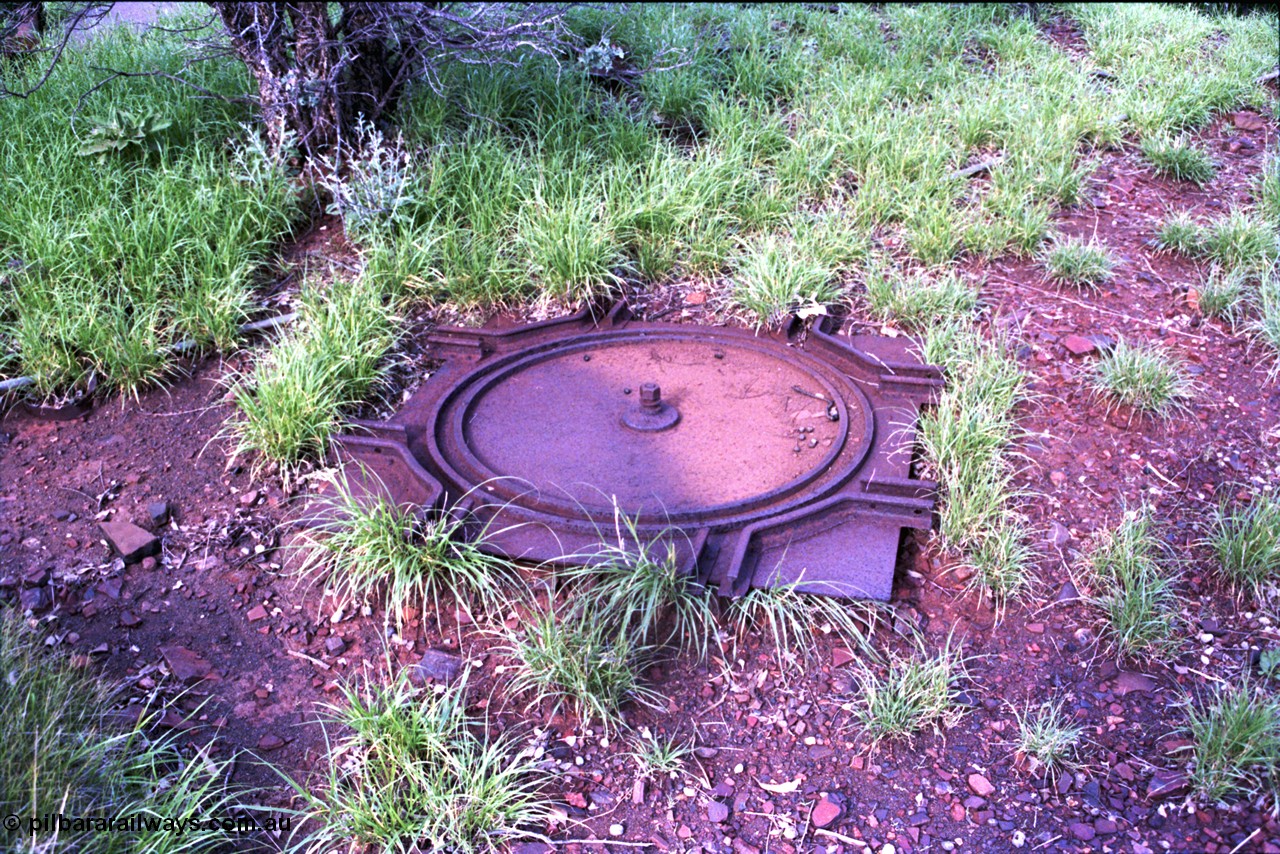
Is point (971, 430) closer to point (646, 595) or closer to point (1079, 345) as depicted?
point (1079, 345)

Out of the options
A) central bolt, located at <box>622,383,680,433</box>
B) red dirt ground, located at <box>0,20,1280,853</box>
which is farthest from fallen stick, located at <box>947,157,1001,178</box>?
central bolt, located at <box>622,383,680,433</box>

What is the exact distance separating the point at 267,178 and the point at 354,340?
47.4 inches

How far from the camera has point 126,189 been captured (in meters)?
4.10

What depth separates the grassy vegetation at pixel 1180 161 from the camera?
4.53 m

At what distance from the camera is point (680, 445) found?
3.00 m

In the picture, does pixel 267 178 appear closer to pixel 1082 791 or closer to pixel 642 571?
pixel 642 571

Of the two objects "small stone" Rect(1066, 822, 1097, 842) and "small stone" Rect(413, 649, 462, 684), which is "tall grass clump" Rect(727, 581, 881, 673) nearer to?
"small stone" Rect(1066, 822, 1097, 842)

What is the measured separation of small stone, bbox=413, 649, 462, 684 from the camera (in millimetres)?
2469

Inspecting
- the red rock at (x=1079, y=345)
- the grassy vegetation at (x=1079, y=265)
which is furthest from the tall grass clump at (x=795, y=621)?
the grassy vegetation at (x=1079, y=265)

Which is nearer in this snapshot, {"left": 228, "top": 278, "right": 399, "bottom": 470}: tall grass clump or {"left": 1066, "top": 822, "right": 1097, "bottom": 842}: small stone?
{"left": 1066, "top": 822, "right": 1097, "bottom": 842}: small stone

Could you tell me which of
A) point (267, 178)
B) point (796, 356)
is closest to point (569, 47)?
point (267, 178)

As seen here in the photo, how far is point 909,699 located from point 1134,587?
721 mm

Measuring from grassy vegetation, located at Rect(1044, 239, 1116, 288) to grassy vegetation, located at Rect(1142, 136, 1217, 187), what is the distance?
1.01 m

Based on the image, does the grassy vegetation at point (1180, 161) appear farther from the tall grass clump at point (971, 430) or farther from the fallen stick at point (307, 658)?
the fallen stick at point (307, 658)
